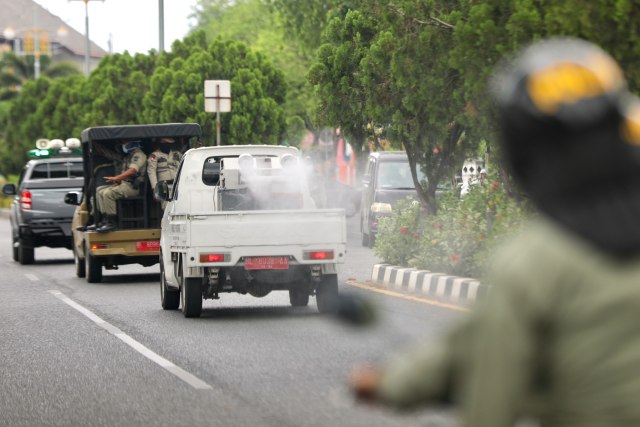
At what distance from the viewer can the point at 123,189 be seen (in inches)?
869

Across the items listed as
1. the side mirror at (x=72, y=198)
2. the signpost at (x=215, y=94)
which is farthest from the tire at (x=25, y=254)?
the side mirror at (x=72, y=198)

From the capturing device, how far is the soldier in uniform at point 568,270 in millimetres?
2496

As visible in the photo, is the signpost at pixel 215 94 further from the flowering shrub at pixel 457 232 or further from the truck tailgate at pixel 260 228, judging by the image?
the truck tailgate at pixel 260 228

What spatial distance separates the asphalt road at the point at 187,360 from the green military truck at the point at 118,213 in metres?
1.73

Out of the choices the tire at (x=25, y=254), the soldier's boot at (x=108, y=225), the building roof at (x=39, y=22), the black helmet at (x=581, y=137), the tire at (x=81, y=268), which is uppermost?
the building roof at (x=39, y=22)

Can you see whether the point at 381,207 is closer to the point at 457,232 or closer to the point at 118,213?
the point at 118,213

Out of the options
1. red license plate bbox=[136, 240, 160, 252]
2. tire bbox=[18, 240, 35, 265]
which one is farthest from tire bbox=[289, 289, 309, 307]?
tire bbox=[18, 240, 35, 265]

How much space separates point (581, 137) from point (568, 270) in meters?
0.23

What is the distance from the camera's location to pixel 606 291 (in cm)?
248

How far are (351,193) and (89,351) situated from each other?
36.5 meters

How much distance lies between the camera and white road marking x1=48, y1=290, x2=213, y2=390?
1057 centimetres

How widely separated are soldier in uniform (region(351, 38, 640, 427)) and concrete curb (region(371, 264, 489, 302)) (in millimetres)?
12818

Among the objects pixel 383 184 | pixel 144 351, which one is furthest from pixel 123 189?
pixel 144 351

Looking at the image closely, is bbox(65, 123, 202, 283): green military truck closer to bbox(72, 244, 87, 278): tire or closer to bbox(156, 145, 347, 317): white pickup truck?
bbox(72, 244, 87, 278): tire
